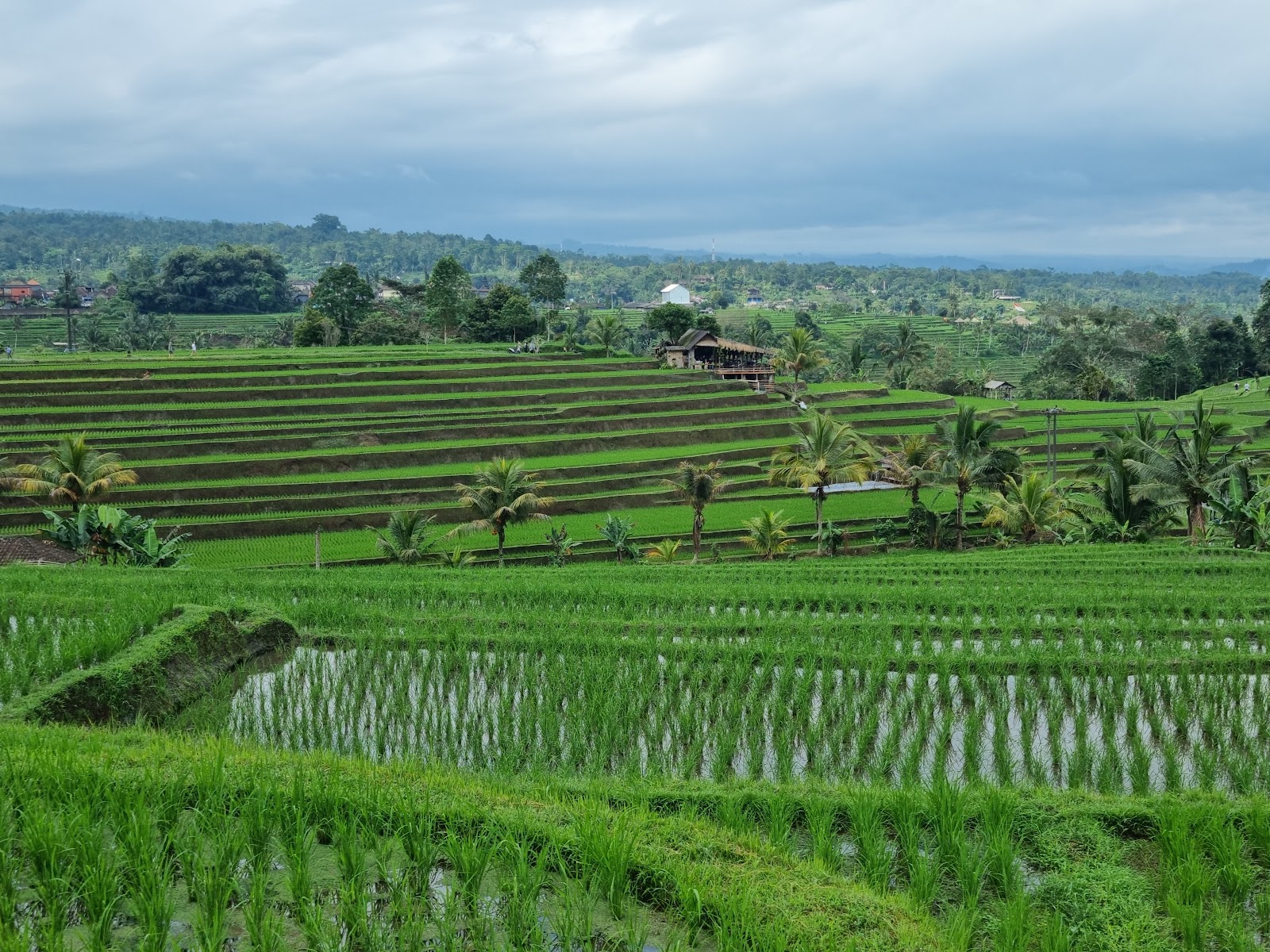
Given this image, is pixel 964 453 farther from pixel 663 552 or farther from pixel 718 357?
pixel 718 357

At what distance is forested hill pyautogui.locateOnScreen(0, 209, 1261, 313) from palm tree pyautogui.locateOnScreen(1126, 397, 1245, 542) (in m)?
91.6

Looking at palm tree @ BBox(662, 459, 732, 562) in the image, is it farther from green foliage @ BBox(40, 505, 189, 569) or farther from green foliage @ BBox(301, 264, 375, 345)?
green foliage @ BBox(301, 264, 375, 345)

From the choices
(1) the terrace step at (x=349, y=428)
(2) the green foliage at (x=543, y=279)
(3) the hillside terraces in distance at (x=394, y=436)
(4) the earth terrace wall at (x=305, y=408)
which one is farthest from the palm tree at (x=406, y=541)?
(2) the green foliage at (x=543, y=279)

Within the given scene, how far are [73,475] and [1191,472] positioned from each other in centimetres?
1823

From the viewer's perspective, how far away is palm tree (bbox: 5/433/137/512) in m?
16.8

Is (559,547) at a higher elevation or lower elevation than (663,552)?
higher

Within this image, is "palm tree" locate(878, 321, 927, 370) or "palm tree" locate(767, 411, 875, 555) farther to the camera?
"palm tree" locate(878, 321, 927, 370)

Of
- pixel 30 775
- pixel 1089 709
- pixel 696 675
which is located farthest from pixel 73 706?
pixel 1089 709

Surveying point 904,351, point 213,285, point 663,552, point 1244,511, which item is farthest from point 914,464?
point 213,285

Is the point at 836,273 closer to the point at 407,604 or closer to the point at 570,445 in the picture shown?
the point at 570,445

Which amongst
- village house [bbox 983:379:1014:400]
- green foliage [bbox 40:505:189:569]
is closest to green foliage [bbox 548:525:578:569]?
green foliage [bbox 40:505:189:569]

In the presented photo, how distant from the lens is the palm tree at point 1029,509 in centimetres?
1962

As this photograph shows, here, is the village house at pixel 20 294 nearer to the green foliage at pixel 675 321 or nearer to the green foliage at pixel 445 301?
the green foliage at pixel 445 301

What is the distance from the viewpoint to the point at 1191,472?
690 inches
